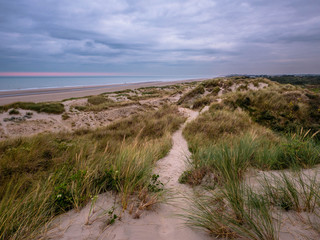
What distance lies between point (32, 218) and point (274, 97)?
12656mm

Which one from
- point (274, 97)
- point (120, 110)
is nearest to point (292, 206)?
point (274, 97)

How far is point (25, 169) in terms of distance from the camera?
10.9ft

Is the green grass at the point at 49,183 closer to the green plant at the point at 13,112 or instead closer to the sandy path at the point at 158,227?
the sandy path at the point at 158,227

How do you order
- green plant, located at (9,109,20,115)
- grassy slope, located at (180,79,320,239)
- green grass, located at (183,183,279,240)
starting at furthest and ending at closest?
green plant, located at (9,109,20,115)
grassy slope, located at (180,79,320,239)
green grass, located at (183,183,279,240)

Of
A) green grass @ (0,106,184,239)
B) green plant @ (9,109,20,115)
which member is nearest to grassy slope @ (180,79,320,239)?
green grass @ (0,106,184,239)

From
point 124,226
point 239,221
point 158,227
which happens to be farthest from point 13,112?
point 239,221

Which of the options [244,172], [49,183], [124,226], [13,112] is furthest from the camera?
[13,112]

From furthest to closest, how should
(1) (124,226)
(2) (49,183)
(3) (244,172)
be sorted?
1. (3) (244,172)
2. (2) (49,183)
3. (1) (124,226)

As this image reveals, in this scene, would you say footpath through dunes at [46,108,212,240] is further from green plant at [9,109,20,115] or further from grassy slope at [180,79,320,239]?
green plant at [9,109,20,115]

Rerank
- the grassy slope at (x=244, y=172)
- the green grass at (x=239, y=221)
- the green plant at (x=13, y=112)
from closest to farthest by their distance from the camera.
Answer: the green grass at (x=239, y=221) → the grassy slope at (x=244, y=172) → the green plant at (x=13, y=112)

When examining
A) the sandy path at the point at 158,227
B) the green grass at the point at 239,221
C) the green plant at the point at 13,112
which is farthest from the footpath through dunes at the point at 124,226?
the green plant at the point at 13,112

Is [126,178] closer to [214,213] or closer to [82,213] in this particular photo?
[82,213]

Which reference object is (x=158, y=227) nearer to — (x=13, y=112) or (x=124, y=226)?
(x=124, y=226)

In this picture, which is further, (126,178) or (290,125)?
(290,125)
